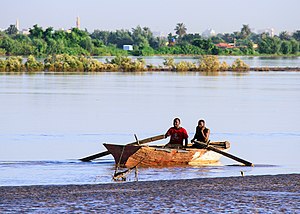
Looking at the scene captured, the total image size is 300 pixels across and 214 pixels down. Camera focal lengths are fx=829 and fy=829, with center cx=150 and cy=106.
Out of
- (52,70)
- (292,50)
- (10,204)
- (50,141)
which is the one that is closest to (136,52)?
(292,50)

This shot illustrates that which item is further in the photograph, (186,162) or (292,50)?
(292,50)

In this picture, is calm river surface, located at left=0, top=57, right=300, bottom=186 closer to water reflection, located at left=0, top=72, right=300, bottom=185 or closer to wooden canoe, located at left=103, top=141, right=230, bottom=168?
water reflection, located at left=0, top=72, right=300, bottom=185

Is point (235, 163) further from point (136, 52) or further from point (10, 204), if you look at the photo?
point (136, 52)

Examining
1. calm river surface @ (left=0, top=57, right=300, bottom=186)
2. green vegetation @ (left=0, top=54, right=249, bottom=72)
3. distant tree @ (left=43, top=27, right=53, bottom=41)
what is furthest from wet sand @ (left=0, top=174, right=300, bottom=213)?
distant tree @ (left=43, top=27, right=53, bottom=41)

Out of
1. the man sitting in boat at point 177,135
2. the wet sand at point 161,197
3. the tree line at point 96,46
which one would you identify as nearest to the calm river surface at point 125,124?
the man sitting in boat at point 177,135

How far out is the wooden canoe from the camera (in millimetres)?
18891

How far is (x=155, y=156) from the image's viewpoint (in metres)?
19.3

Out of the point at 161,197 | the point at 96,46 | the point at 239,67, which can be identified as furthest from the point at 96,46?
the point at 161,197

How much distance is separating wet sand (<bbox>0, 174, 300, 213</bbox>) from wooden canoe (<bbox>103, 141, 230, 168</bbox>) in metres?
2.97

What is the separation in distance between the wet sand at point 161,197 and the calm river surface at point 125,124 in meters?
2.26

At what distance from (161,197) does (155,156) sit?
5.60 m

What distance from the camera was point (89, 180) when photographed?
17.5 metres

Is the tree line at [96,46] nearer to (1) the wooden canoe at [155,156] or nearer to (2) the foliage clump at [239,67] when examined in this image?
(2) the foliage clump at [239,67]

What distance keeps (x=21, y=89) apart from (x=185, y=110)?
19054 millimetres
